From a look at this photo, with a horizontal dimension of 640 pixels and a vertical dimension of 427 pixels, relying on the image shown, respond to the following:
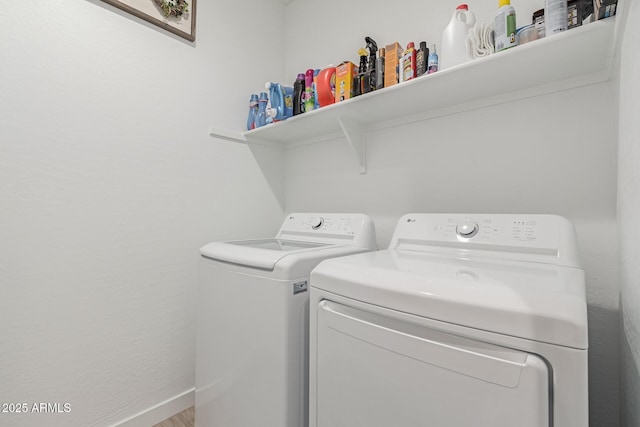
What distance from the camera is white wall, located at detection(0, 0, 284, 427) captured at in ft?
3.96

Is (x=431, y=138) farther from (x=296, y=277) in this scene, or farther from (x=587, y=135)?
(x=296, y=277)

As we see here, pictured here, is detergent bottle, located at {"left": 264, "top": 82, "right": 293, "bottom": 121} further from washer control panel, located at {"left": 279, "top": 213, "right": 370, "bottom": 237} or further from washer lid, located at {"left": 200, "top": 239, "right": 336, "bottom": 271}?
washer lid, located at {"left": 200, "top": 239, "right": 336, "bottom": 271}

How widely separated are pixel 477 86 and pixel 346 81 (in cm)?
63

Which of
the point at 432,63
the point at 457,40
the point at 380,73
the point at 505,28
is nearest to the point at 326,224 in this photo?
the point at 380,73

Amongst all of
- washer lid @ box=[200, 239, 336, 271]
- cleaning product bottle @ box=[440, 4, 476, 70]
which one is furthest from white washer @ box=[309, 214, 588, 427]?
cleaning product bottle @ box=[440, 4, 476, 70]

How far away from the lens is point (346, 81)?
153 centimetres

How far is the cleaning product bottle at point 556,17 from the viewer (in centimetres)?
94

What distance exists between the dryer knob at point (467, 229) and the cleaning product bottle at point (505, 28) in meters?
0.67

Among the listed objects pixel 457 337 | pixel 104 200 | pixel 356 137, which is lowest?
pixel 457 337

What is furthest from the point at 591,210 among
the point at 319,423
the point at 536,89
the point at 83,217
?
the point at 83,217

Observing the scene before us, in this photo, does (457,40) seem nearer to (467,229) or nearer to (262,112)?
(467,229)

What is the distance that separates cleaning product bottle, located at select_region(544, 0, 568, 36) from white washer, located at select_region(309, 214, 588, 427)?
63 centimetres

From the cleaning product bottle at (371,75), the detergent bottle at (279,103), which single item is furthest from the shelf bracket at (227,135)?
the cleaning product bottle at (371,75)

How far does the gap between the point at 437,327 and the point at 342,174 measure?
1.42m
